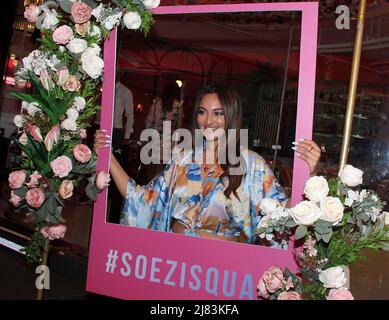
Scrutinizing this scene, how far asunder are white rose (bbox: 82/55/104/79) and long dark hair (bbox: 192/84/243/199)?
1.40 ft

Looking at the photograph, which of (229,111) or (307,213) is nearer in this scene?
(307,213)

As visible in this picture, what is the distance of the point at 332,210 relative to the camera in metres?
1.65

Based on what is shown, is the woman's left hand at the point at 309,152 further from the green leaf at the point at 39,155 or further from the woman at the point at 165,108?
the green leaf at the point at 39,155

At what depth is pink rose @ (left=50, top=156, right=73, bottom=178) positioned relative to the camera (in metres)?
2.16

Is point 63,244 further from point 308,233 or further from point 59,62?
point 308,233

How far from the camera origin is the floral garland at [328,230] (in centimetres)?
168

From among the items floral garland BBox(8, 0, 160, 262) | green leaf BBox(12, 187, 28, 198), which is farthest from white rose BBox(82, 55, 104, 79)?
green leaf BBox(12, 187, 28, 198)

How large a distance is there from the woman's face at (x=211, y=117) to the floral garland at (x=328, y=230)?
1.43ft

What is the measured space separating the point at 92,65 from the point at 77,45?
115 millimetres

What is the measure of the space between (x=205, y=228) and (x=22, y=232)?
A: 3.34 metres

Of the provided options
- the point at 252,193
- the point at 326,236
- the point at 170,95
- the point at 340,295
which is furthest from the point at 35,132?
the point at 340,295

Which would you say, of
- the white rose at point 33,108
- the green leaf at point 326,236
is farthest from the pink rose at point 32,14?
the green leaf at point 326,236

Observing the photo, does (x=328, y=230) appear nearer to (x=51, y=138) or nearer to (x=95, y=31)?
(x=51, y=138)

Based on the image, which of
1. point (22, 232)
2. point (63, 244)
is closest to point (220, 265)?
point (63, 244)
